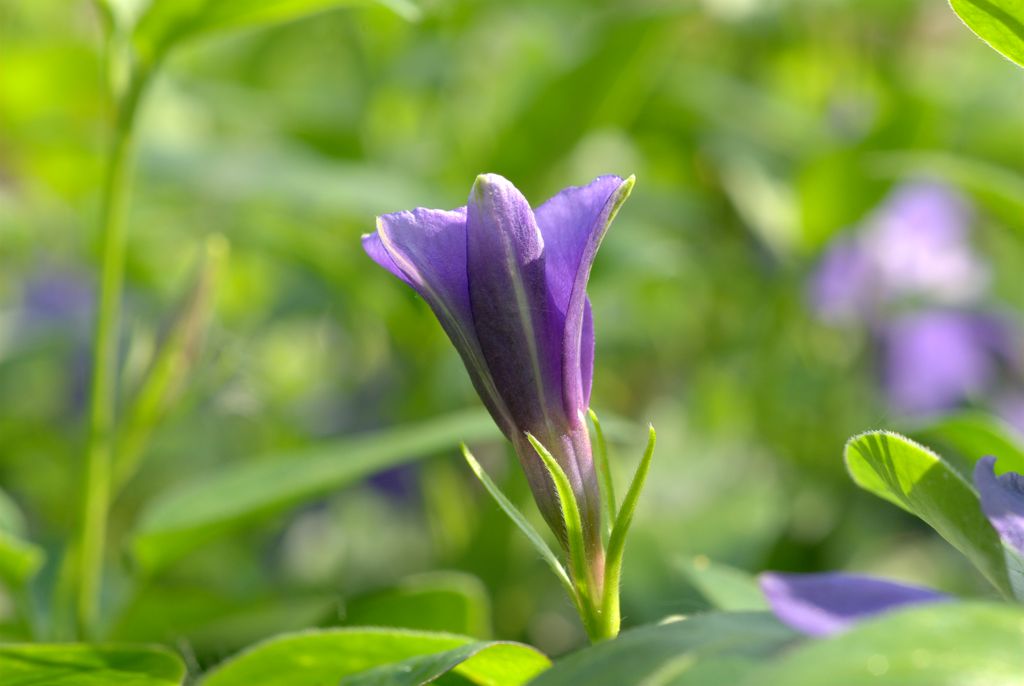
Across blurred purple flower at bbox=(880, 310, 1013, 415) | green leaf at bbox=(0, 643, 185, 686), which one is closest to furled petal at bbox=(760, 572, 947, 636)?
green leaf at bbox=(0, 643, 185, 686)

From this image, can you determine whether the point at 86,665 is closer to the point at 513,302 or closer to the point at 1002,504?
the point at 513,302

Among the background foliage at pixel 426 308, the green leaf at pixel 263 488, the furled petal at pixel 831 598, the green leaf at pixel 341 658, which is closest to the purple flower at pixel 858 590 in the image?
the furled petal at pixel 831 598

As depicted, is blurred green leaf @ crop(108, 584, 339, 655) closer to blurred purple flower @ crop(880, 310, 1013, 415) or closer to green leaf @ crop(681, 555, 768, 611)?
green leaf @ crop(681, 555, 768, 611)

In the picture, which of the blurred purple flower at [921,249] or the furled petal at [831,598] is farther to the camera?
the blurred purple flower at [921,249]

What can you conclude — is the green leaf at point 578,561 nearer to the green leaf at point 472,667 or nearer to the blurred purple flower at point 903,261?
the green leaf at point 472,667

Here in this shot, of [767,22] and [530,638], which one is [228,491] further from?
[767,22]

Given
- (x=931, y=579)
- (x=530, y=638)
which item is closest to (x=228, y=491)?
(x=530, y=638)
